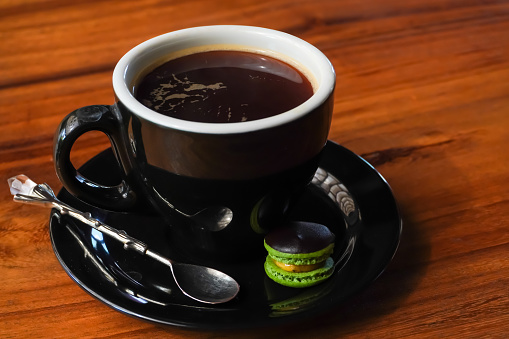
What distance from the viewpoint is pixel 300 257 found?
2.34 ft

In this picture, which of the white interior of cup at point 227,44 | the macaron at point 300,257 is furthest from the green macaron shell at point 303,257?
the white interior of cup at point 227,44

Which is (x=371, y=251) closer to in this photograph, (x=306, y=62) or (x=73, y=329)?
(x=306, y=62)

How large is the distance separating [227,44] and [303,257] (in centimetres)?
30

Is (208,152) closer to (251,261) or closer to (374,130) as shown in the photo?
(251,261)

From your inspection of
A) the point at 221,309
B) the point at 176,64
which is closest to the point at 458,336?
the point at 221,309

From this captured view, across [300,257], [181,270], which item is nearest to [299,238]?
[300,257]

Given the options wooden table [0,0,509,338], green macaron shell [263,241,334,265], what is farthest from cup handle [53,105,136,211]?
green macaron shell [263,241,334,265]

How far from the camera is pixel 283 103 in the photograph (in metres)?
0.74

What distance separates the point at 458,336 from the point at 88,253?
0.43m

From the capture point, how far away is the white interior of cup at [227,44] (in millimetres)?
651

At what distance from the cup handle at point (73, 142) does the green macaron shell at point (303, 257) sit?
0.69ft

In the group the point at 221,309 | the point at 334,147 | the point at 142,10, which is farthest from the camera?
the point at 142,10

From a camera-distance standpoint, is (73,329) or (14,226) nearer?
(73,329)

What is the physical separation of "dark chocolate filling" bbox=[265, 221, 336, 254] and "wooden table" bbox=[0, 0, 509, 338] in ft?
0.24
